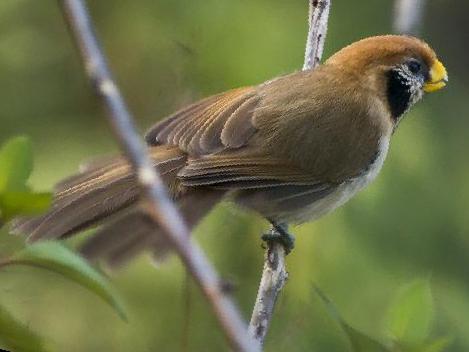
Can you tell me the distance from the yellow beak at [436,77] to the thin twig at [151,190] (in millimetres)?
2579

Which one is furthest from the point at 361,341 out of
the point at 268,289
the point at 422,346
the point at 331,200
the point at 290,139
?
the point at 331,200

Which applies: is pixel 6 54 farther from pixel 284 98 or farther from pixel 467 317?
pixel 467 317

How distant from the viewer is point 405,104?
346 cm

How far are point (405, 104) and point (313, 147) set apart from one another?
0.55m

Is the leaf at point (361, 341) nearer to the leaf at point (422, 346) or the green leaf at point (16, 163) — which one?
the leaf at point (422, 346)

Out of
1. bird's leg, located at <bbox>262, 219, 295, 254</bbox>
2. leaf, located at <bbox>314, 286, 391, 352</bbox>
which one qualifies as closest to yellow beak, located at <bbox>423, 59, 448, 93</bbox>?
bird's leg, located at <bbox>262, 219, 295, 254</bbox>

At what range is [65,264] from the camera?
1.05 metres

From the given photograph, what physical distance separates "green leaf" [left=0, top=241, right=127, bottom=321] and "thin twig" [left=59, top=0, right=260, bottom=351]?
171 millimetres

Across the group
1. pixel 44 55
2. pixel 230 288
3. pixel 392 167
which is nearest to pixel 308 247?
pixel 392 167

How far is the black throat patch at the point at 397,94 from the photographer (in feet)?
11.0

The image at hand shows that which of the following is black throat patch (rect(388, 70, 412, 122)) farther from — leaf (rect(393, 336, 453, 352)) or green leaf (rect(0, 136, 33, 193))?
green leaf (rect(0, 136, 33, 193))

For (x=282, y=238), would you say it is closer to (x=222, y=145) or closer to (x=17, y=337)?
(x=222, y=145)

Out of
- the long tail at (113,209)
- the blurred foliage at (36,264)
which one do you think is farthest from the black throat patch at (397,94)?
the blurred foliage at (36,264)

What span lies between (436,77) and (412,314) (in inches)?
80.7
